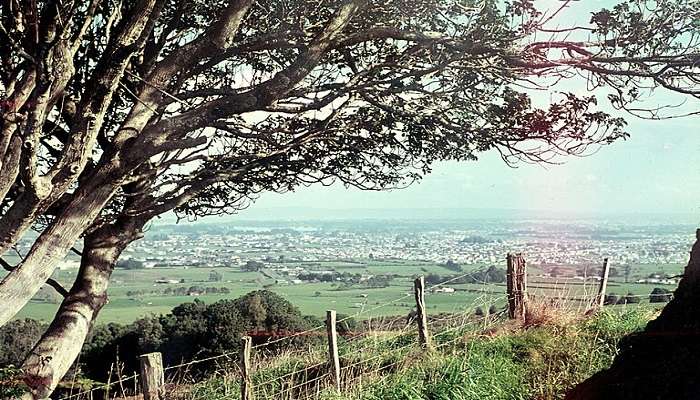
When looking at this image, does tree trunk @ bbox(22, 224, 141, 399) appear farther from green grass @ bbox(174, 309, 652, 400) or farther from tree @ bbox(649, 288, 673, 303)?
tree @ bbox(649, 288, 673, 303)

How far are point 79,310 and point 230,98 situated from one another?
286cm

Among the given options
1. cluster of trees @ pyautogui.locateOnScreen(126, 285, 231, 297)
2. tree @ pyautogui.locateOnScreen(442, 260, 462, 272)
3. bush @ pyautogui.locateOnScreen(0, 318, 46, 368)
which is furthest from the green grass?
cluster of trees @ pyautogui.locateOnScreen(126, 285, 231, 297)

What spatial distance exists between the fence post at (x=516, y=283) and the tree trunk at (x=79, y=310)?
4.79m

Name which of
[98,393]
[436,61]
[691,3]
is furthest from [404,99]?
[98,393]

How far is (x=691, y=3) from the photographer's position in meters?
6.86

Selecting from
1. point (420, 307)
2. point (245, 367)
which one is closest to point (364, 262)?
point (420, 307)

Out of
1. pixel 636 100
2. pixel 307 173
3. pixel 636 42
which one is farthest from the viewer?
pixel 307 173

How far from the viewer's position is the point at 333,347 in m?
7.41

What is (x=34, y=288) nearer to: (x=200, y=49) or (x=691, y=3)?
(x=200, y=49)

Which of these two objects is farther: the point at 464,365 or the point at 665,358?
the point at 464,365

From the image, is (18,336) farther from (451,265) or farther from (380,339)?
(451,265)

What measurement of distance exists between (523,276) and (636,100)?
346cm

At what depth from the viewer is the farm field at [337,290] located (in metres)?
8.91

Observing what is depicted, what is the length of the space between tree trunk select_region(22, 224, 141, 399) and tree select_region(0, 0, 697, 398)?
0.05ft
